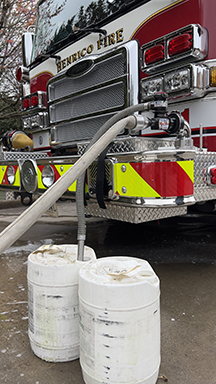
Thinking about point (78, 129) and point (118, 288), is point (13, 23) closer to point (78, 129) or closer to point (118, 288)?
point (78, 129)

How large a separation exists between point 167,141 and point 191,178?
392 millimetres

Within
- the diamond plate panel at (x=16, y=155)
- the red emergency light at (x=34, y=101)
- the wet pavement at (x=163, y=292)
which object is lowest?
the wet pavement at (x=163, y=292)

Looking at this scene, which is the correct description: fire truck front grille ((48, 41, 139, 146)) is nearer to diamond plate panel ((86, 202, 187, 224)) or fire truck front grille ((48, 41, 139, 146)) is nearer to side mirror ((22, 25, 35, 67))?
diamond plate panel ((86, 202, 187, 224))

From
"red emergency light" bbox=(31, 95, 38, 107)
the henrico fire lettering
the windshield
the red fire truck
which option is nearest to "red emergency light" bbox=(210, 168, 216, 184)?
the red fire truck

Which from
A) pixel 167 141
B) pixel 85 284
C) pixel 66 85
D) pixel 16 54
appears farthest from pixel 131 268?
pixel 16 54

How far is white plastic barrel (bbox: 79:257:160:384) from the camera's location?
1.36 m

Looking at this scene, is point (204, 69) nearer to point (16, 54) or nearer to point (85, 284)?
point (85, 284)

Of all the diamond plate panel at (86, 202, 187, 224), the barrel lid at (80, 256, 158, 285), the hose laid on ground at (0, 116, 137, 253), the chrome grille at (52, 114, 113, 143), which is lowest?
the barrel lid at (80, 256, 158, 285)

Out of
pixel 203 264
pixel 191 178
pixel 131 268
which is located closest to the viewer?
pixel 131 268

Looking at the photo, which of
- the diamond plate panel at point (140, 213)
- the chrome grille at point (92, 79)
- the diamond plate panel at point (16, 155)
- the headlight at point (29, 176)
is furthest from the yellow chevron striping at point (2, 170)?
the diamond plate panel at point (140, 213)

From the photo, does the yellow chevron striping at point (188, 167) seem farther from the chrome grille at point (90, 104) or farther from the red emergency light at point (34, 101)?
the red emergency light at point (34, 101)

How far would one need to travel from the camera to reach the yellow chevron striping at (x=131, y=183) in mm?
2113

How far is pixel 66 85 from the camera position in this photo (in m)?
3.43

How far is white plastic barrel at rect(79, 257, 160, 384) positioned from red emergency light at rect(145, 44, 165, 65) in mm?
1799
